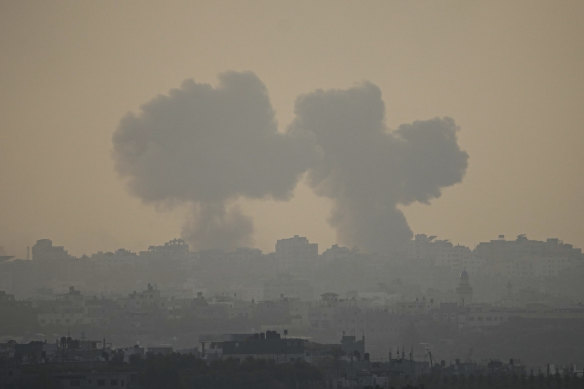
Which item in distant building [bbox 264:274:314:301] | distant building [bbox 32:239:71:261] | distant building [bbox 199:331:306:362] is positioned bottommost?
distant building [bbox 199:331:306:362]

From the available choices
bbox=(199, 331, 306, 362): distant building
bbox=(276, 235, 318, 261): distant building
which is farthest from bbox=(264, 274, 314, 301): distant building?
bbox=(199, 331, 306, 362): distant building

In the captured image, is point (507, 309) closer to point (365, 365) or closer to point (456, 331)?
point (456, 331)

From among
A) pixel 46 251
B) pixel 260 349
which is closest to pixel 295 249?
pixel 46 251

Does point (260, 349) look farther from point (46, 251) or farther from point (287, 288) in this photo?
point (46, 251)

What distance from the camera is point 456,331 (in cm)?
11138

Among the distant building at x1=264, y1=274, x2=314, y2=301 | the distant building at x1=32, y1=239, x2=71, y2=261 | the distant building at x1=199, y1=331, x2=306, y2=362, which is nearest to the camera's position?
the distant building at x1=199, y1=331, x2=306, y2=362

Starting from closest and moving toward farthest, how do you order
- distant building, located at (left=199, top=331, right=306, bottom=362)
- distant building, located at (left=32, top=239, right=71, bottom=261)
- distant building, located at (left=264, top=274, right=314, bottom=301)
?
distant building, located at (left=199, top=331, right=306, bottom=362)
distant building, located at (left=264, top=274, right=314, bottom=301)
distant building, located at (left=32, top=239, right=71, bottom=261)

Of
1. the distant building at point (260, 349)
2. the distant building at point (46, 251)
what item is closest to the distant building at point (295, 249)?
the distant building at point (46, 251)

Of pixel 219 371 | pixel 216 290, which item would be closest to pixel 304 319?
pixel 216 290

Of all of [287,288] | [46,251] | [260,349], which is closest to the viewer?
[260,349]

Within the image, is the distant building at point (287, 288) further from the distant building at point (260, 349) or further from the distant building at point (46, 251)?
the distant building at point (260, 349)

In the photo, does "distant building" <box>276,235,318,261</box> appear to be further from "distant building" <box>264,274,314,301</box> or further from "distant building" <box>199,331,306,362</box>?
"distant building" <box>199,331,306,362</box>

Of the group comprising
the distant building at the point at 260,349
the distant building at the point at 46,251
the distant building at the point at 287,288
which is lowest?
the distant building at the point at 260,349

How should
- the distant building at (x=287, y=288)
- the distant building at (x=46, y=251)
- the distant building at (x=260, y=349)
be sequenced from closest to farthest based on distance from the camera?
the distant building at (x=260, y=349)
the distant building at (x=287, y=288)
the distant building at (x=46, y=251)
